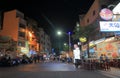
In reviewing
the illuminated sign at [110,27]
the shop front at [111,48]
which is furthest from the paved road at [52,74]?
the shop front at [111,48]

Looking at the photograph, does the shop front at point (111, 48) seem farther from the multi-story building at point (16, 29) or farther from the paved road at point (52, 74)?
the multi-story building at point (16, 29)

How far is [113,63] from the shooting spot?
22562mm

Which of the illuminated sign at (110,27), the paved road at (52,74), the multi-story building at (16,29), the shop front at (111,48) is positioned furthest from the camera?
the multi-story building at (16,29)

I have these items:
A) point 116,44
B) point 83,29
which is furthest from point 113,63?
point 83,29

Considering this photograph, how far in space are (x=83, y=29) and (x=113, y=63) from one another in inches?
553

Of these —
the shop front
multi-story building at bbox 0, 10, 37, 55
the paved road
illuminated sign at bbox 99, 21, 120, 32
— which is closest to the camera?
the paved road

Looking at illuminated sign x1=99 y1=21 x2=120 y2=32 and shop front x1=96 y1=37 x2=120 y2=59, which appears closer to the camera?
illuminated sign x1=99 y1=21 x2=120 y2=32

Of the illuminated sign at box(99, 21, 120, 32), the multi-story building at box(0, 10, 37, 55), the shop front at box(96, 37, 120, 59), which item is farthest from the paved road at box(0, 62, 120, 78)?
the multi-story building at box(0, 10, 37, 55)

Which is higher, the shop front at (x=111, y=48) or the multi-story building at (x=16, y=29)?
the multi-story building at (x=16, y=29)

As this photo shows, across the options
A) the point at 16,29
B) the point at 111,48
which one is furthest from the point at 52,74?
the point at 16,29

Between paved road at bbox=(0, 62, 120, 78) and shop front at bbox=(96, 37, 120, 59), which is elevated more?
shop front at bbox=(96, 37, 120, 59)

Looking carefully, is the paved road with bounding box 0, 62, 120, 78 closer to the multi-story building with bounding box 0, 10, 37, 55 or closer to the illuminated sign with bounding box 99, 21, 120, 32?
the illuminated sign with bounding box 99, 21, 120, 32

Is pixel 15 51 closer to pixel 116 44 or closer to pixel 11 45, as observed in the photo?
A: pixel 11 45

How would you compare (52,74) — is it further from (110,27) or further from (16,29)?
(16,29)
